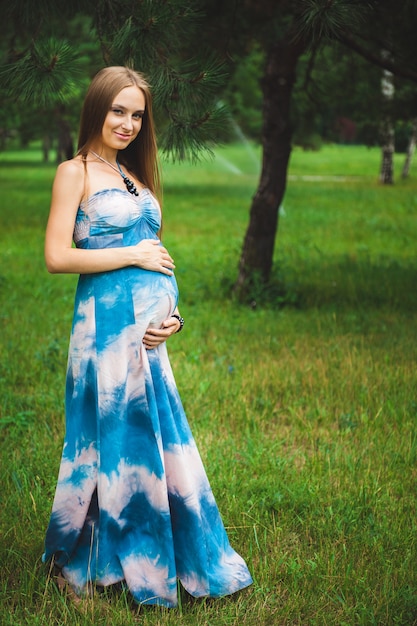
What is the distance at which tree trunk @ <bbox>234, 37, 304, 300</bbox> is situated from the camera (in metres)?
7.63

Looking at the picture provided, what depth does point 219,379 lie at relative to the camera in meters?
5.53

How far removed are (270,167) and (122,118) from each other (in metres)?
5.18

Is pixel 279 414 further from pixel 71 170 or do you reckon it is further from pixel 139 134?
pixel 71 170

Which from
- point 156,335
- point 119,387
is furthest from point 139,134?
point 119,387

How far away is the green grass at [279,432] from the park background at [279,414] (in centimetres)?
1

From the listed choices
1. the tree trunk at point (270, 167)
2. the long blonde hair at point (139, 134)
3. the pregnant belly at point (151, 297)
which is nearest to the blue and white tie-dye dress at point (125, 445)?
the pregnant belly at point (151, 297)

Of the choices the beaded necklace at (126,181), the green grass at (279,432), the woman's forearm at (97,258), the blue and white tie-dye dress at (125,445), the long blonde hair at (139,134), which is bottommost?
the green grass at (279,432)

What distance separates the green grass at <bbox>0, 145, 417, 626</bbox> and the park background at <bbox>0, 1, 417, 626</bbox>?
0.01 metres

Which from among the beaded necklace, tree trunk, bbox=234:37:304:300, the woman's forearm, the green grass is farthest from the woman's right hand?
tree trunk, bbox=234:37:304:300

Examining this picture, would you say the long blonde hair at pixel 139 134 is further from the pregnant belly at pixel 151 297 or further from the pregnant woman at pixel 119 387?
the pregnant belly at pixel 151 297

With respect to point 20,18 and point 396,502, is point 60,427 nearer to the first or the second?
point 396,502

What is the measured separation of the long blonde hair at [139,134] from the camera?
2.73 metres

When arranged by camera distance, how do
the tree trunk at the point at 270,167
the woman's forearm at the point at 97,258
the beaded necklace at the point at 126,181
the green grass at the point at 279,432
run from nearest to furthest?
the woman's forearm at the point at 97,258 → the beaded necklace at the point at 126,181 → the green grass at the point at 279,432 → the tree trunk at the point at 270,167

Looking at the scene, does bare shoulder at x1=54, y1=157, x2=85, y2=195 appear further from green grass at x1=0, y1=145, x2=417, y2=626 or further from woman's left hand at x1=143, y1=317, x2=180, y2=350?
green grass at x1=0, y1=145, x2=417, y2=626
